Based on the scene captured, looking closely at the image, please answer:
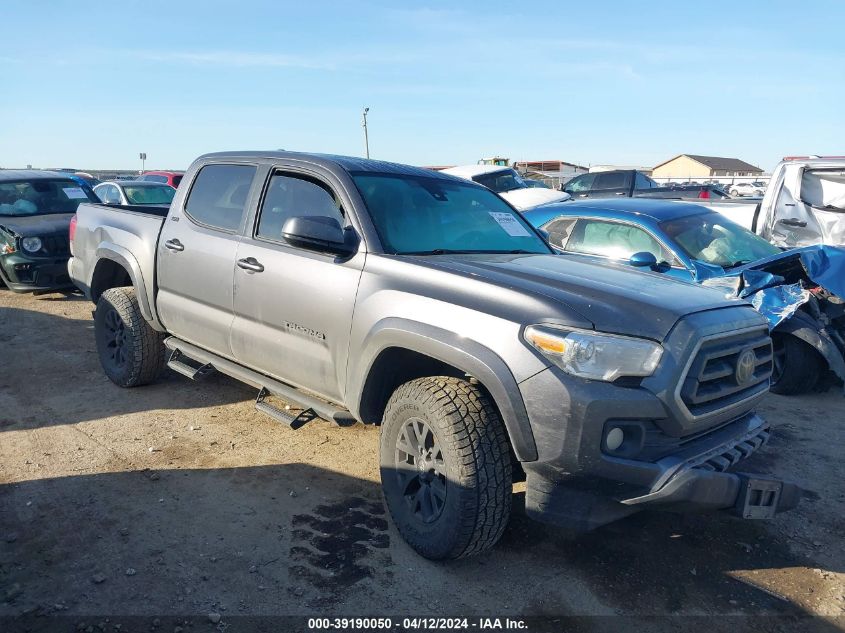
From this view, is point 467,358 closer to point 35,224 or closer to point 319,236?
point 319,236

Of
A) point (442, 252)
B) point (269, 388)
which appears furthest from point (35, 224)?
point (442, 252)

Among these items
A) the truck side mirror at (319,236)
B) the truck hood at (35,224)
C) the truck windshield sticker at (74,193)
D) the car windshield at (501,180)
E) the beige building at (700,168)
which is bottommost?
the truck hood at (35,224)

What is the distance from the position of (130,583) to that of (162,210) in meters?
4.17

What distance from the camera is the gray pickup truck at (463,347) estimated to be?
8.95 ft

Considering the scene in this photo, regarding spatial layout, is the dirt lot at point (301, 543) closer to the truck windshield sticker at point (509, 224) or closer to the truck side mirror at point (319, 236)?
the truck side mirror at point (319, 236)

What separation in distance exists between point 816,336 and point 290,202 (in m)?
4.45

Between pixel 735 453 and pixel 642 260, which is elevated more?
pixel 642 260

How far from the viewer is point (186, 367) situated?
491 cm

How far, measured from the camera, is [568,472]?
2725 millimetres

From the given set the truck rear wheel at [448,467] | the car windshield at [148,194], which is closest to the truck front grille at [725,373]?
the truck rear wheel at [448,467]

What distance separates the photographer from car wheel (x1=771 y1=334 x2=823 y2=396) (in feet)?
18.9

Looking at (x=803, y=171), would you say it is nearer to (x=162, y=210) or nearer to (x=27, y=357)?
(x=162, y=210)

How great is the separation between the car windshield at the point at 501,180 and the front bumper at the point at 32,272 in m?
8.65

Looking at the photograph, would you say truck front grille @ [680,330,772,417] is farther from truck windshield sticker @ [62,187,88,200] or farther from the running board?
truck windshield sticker @ [62,187,88,200]
